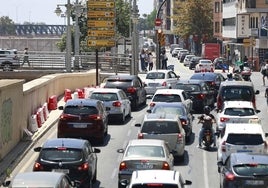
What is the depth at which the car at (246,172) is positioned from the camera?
17.2 metres

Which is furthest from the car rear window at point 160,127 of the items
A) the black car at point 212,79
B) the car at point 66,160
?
the black car at point 212,79

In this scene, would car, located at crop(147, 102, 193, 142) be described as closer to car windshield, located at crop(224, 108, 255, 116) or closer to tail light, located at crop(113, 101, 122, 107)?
car windshield, located at crop(224, 108, 255, 116)

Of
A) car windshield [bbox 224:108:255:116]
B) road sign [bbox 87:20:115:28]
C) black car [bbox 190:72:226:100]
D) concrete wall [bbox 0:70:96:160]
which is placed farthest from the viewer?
road sign [bbox 87:20:115:28]

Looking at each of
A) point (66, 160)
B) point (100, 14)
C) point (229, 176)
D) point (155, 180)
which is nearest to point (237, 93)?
point (66, 160)

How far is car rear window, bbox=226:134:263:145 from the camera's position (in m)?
22.1

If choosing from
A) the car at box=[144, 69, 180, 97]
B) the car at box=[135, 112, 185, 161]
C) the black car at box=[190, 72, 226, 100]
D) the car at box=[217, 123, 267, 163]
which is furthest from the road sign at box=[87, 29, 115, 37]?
the car at box=[217, 123, 267, 163]

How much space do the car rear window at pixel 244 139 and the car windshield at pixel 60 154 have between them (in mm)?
4970

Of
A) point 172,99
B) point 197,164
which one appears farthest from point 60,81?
point 197,164

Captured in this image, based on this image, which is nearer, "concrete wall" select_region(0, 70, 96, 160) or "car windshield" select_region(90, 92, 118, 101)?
"concrete wall" select_region(0, 70, 96, 160)

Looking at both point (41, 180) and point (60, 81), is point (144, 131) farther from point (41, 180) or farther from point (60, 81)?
point (60, 81)

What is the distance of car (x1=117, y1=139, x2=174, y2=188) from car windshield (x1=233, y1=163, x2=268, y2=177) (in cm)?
220

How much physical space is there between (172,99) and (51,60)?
30.6 metres

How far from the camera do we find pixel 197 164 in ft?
81.3

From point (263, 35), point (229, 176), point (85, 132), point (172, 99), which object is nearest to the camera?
point (229, 176)
